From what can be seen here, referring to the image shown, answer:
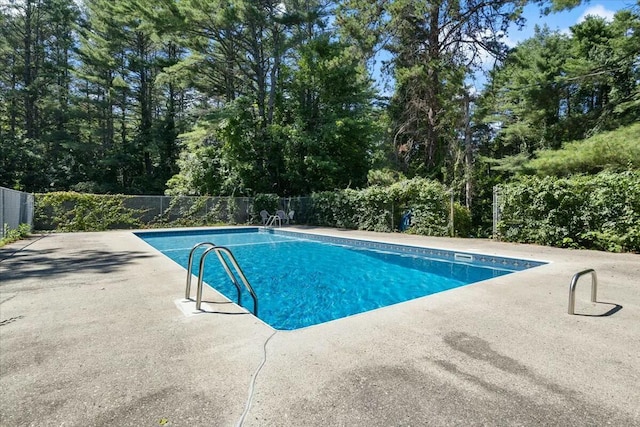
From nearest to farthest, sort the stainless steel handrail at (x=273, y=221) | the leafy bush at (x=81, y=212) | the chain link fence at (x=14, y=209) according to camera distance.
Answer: the chain link fence at (x=14, y=209) → the leafy bush at (x=81, y=212) → the stainless steel handrail at (x=273, y=221)

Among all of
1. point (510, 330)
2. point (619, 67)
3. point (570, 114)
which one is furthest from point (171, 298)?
point (570, 114)

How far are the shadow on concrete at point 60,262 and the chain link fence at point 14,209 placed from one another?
2.33 m

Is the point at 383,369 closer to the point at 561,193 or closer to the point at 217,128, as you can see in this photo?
the point at 561,193

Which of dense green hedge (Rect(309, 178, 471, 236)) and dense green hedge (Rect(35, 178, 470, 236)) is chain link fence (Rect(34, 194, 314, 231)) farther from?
dense green hedge (Rect(309, 178, 471, 236))

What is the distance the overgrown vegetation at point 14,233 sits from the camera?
908cm

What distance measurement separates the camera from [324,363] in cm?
234

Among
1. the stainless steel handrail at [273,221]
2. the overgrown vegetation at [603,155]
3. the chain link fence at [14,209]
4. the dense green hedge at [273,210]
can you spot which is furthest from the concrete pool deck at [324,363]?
the stainless steel handrail at [273,221]

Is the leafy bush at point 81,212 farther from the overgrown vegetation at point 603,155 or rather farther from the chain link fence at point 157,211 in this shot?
the overgrown vegetation at point 603,155

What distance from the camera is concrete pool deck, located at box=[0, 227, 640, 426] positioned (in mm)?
1779


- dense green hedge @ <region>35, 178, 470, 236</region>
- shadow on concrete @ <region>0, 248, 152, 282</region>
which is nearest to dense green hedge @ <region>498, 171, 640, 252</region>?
dense green hedge @ <region>35, 178, 470, 236</region>

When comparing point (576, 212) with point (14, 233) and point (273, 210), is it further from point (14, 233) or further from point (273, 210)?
point (14, 233)

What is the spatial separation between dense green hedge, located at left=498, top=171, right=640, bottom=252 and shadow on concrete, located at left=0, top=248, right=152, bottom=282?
31.0 ft

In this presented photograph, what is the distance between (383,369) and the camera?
225cm

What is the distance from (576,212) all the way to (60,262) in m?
11.4
